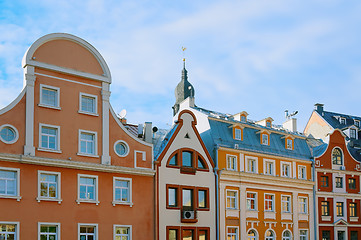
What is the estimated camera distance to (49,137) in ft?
130

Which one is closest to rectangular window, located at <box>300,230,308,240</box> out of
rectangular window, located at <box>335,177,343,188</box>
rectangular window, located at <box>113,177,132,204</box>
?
rectangular window, located at <box>335,177,343,188</box>

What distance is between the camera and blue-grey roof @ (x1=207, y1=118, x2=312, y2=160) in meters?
51.7

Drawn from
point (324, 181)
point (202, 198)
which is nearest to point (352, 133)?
point (324, 181)

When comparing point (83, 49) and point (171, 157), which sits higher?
point (83, 49)

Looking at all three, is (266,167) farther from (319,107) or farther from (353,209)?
(319,107)

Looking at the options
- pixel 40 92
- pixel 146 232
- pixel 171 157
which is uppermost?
pixel 40 92

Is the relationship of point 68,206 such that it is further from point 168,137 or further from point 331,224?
point 331,224

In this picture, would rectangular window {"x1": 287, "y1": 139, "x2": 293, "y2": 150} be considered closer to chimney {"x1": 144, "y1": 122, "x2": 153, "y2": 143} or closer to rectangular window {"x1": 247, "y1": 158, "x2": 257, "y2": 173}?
rectangular window {"x1": 247, "y1": 158, "x2": 257, "y2": 173}

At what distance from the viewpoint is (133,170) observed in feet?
141

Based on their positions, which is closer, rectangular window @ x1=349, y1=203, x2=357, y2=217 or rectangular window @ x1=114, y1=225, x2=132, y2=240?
rectangular window @ x1=114, y1=225, x2=132, y2=240

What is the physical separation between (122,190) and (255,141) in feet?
56.2

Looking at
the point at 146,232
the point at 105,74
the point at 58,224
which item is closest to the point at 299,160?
the point at 146,232

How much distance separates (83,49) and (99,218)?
1311 centimetres

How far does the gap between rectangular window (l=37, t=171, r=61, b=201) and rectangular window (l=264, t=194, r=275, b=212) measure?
72.4 feet
